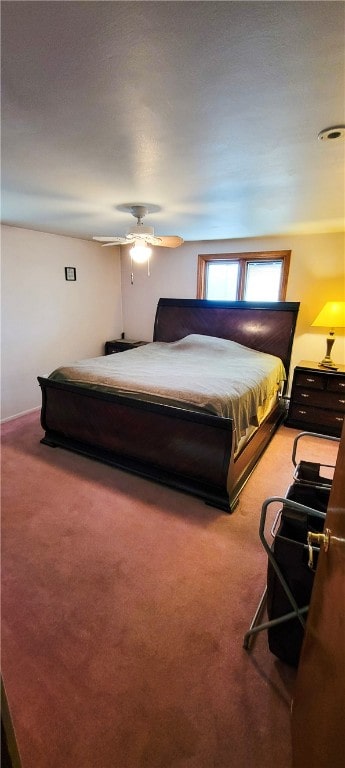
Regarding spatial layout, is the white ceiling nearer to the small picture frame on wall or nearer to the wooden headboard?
the wooden headboard

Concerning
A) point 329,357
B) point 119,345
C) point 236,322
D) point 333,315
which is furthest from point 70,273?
point 329,357

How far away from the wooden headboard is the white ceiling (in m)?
1.74

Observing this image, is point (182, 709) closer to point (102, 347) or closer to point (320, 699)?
point (320, 699)

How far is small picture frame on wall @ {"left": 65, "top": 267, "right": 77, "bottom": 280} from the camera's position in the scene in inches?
168

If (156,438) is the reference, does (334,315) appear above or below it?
above

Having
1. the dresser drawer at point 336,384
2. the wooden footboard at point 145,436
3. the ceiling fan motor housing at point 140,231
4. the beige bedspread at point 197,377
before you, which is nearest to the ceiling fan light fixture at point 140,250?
the ceiling fan motor housing at point 140,231

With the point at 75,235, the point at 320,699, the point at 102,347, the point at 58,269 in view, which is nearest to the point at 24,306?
the point at 58,269

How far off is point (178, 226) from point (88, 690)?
12.1 ft

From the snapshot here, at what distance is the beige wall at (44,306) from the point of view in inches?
144

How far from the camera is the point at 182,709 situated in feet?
3.94

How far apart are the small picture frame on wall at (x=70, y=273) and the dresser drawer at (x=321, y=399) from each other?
327 centimetres

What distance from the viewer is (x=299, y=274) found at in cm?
387

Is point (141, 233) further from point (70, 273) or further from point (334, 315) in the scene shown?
point (334, 315)

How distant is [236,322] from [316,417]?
5.12 feet
